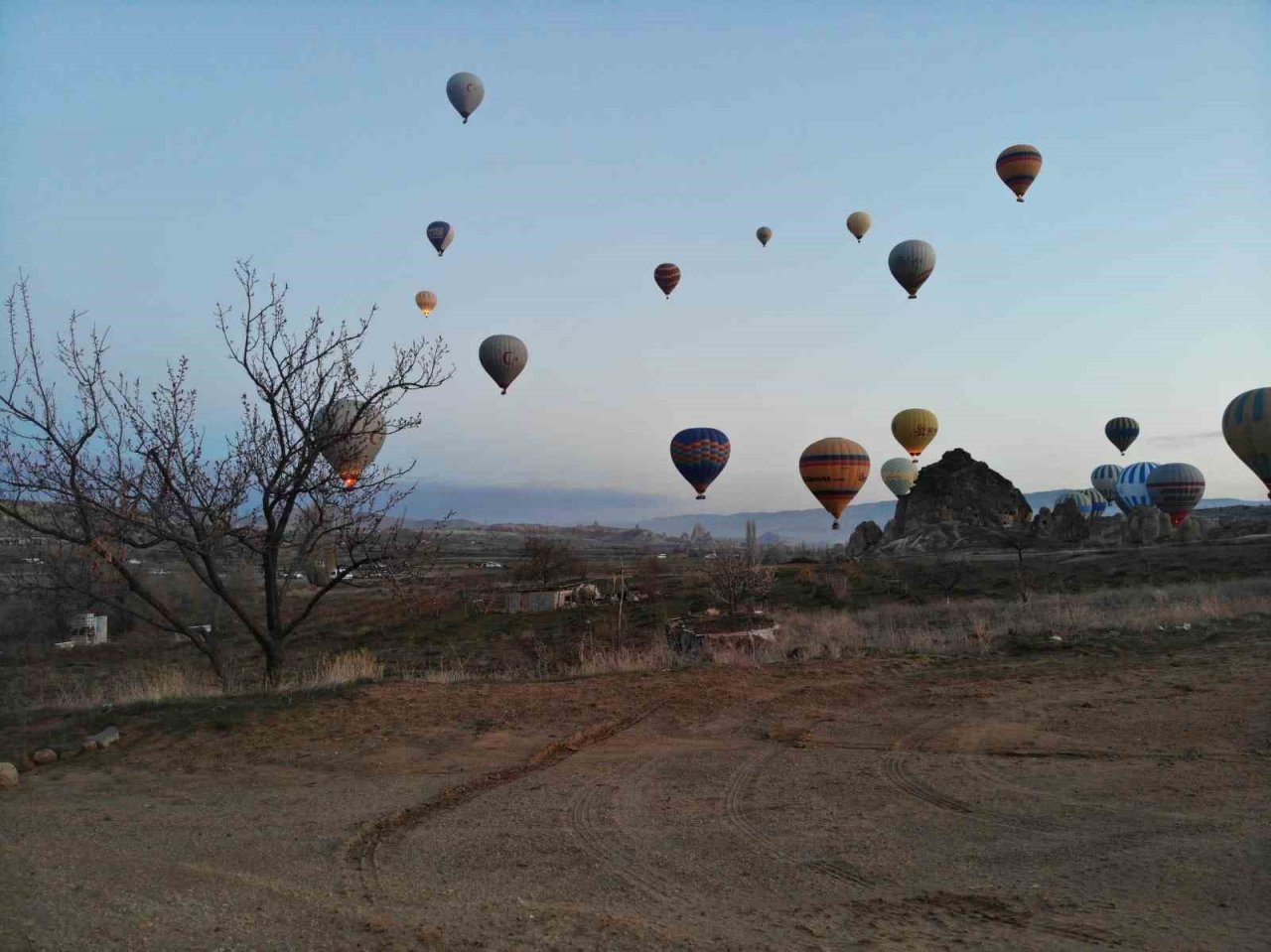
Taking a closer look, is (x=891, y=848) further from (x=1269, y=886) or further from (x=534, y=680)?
(x=534, y=680)

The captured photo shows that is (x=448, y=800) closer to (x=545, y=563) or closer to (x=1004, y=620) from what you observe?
(x=1004, y=620)

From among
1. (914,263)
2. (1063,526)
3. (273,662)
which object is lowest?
(273,662)

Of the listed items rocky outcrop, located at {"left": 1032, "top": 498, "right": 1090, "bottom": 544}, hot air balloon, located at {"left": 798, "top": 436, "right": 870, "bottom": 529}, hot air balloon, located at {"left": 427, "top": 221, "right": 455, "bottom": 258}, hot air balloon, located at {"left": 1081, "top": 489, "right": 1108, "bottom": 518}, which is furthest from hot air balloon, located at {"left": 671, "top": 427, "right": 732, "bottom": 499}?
hot air balloon, located at {"left": 1081, "top": 489, "right": 1108, "bottom": 518}

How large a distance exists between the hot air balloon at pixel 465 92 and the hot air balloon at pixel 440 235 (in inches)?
248

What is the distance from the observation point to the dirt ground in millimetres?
4680

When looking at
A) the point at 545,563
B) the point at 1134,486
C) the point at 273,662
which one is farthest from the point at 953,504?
the point at 273,662

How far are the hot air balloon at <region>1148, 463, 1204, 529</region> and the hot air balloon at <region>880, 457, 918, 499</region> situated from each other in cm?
2239

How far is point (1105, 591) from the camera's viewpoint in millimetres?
27531

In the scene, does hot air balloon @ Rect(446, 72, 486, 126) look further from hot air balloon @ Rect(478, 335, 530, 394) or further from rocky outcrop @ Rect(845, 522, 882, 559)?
rocky outcrop @ Rect(845, 522, 882, 559)

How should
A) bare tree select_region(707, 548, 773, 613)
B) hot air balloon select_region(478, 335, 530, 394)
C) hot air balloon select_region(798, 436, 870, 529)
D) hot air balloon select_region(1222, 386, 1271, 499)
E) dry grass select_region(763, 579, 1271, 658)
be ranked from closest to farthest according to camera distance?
dry grass select_region(763, 579, 1271, 658)
bare tree select_region(707, 548, 773, 613)
hot air balloon select_region(478, 335, 530, 394)
hot air balloon select_region(1222, 386, 1271, 499)
hot air balloon select_region(798, 436, 870, 529)

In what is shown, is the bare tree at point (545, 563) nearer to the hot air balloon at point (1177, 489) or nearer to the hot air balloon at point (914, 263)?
the hot air balloon at point (914, 263)

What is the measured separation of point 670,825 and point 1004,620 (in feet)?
53.3

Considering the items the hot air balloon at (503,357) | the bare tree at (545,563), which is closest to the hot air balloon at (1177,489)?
the bare tree at (545,563)

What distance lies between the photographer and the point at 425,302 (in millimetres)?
48188
